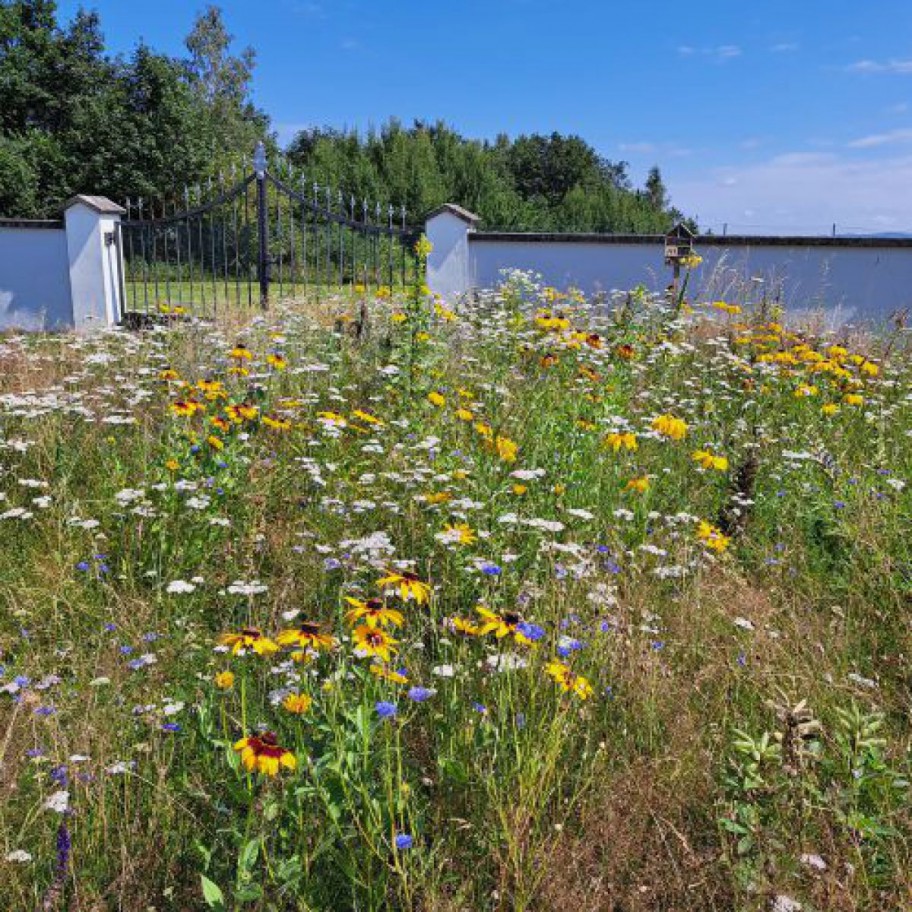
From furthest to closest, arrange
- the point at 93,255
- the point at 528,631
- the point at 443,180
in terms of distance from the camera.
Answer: the point at 443,180
the point at 93,255
the point at 528,631

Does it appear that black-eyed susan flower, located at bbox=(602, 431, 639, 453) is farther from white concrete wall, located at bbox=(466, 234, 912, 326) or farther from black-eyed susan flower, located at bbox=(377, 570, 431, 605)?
white concrete wall, located at bbox=(466, 234, 912, 326)

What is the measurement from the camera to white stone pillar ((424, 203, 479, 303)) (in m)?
11.5

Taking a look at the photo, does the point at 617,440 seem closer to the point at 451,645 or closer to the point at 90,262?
the point at 451,645

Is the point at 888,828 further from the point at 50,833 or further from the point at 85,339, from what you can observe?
the point at 85,339

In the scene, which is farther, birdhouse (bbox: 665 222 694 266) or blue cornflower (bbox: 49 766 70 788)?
birdhouse (bbox: 665 222 694 266)


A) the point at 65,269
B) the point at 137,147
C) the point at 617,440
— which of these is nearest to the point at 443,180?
the point at 137,147

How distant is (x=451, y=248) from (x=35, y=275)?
20.4 feet

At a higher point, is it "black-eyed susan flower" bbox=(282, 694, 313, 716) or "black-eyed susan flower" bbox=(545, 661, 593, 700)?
"black-eyed susan flower" bbox=(282, 694, 313, 716)

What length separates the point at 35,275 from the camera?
41.3 ft

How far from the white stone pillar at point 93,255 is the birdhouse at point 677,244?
24.6 ft

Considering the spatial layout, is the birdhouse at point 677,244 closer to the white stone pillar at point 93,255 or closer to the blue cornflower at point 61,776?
the white stone pillar at point 93,255

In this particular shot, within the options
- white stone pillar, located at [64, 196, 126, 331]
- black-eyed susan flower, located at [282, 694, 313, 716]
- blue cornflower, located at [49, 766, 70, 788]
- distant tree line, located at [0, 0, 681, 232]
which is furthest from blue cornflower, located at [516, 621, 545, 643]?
distant tree line, located at [0, 0, 681, 232]

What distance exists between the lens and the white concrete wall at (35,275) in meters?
12.5

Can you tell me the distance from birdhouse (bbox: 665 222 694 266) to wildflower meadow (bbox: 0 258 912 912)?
5.58m
